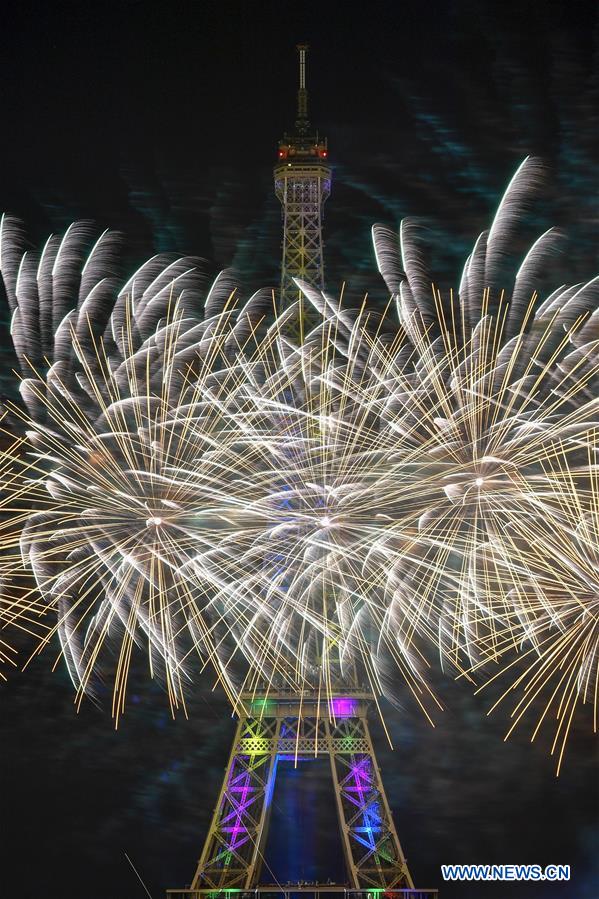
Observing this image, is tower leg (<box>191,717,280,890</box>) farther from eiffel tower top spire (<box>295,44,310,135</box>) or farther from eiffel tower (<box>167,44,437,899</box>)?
eiffel tower top spire (<box>295,44,310,135</box>)

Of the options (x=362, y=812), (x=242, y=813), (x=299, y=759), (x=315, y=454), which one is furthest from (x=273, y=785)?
(x=315, y=454)

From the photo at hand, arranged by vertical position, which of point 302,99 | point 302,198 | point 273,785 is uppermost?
point 302,99

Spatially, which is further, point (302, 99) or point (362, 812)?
point (362, 812)

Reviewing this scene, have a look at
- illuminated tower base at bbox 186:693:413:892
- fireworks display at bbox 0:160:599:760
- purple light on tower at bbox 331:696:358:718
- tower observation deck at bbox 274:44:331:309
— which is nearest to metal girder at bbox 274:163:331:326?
tower observation deck at bbox 274:44:331:309

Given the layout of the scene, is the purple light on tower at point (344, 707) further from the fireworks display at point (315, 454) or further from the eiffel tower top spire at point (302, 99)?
the eiffel tower top spire at point (302, 99)

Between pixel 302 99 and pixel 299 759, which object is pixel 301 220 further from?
pixel 299 759

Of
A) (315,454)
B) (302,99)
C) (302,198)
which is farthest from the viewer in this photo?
(302,198)

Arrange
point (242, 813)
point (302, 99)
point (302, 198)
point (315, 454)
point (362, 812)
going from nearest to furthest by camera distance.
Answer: point (315, 454)
point (302, 99)
point (302, 198)
point (362, 812)
point (242, 813)
